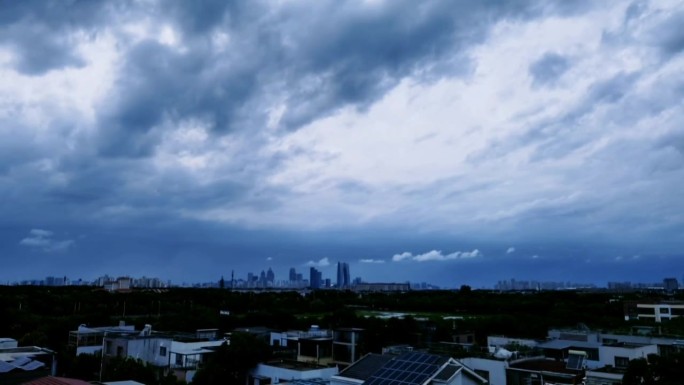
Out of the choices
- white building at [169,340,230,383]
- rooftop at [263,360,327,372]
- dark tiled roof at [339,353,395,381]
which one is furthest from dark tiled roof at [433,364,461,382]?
white building at [169,340,230,383]

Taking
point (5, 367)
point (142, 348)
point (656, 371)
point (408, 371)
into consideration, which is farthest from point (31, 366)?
point (656, 371)

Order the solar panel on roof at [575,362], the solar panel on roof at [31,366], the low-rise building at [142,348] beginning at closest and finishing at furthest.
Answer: the solar panel on roof at [31,366], the solar panel on roof at [575,362], the low-rise building at [142,348]

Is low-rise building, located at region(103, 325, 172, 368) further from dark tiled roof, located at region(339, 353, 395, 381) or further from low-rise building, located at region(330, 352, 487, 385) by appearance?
low-rise building, located at region(330, 352, 487, 385)

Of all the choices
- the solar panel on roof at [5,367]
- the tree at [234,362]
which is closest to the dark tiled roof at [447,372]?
the solar panel on roof at [5,367]

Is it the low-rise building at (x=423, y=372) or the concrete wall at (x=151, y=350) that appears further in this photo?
the concrete wall at (x=151, y=350)

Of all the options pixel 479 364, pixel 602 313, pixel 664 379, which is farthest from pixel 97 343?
pixel 602 313

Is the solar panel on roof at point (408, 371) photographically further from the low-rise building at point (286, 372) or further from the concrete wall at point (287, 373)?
the concrete wall at point (287, 373)
